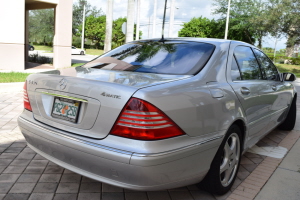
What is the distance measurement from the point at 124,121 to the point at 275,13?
27.8m

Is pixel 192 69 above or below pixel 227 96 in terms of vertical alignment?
above

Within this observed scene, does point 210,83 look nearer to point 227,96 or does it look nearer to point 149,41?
point 227,96

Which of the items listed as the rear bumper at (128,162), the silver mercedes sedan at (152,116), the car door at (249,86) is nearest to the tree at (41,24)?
the car door at (249,86)

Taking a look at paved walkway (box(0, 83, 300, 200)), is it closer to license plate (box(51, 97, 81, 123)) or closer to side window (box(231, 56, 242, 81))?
license plate (box(51, 97, 81, 123))

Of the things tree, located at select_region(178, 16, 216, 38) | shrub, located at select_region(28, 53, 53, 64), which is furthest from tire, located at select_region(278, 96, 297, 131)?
tree, located at select_region(178, 16, 216, 38)

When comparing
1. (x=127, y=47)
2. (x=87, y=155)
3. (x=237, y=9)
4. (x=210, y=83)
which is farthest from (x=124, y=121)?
(x=237, y=9)

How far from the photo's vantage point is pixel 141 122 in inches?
88.6

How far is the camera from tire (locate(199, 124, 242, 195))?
286 cm

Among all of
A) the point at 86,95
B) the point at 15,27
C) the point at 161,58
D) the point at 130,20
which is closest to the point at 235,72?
the point at 161,58

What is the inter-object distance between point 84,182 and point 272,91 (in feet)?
8.81

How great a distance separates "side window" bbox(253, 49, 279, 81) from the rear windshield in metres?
1.26

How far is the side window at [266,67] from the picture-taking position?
13.9 ft

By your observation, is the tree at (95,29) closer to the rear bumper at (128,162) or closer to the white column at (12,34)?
the white column at (12,34)

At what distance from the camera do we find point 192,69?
9.53 ft
